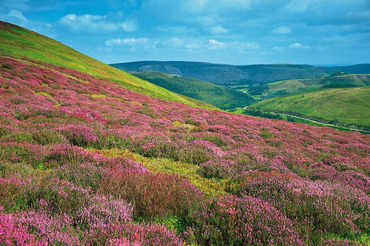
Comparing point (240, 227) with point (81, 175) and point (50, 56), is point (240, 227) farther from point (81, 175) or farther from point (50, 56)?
point (50, 56)

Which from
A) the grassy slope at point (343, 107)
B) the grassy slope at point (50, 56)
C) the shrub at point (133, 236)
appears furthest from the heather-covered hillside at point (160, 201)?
the grassy slope at point (343, 107)

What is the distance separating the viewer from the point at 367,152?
12312 mm

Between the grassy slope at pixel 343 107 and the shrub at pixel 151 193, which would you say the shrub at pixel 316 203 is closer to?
the shrub at pixel 151 193

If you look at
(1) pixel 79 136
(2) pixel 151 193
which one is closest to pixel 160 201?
(2) pixel 151 193

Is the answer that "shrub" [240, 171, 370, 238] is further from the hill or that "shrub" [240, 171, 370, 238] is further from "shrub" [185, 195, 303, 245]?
"shrub" [185, 195, 303, 245]

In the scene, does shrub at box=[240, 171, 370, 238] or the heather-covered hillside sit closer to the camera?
the heather-covered hillside

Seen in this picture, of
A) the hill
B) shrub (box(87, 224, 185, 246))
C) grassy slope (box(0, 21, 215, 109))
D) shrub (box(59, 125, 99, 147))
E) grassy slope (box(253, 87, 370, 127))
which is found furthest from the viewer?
grassy slope (box(253, 87, 370, 127))

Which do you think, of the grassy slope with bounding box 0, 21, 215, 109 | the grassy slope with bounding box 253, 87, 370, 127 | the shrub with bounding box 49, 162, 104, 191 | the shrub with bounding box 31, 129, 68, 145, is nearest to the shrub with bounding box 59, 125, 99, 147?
the shrub with bounding box 31, 129, 68, 145

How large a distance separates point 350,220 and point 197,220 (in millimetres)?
3256

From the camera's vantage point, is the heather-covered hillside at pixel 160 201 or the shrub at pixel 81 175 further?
the shrub at pixel 81 175

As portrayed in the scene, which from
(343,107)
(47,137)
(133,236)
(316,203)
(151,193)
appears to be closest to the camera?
(133,236)

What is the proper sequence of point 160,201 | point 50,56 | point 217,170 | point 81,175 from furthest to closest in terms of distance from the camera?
1. point 50,56
2. point 217,170
3. point 81,175
4. point 160,201

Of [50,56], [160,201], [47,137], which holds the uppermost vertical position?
[50,56]

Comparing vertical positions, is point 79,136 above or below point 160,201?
above
